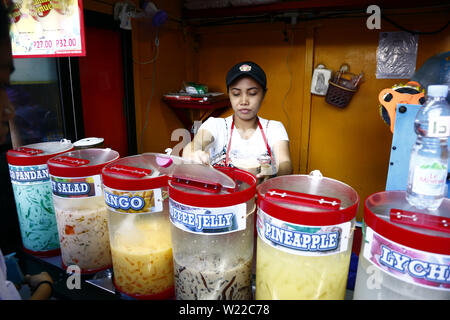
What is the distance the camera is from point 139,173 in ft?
3.01

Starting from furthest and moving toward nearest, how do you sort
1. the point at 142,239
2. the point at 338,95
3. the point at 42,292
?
the point at 338,95 < the point at 142,239 < the point at 42,292

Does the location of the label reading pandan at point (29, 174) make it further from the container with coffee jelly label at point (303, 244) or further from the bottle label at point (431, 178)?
the bottle label at point (431, 178)

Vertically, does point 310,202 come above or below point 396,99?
below

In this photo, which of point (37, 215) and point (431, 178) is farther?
point (37, 215)

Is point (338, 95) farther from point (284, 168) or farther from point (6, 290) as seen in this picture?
point (6, 290)

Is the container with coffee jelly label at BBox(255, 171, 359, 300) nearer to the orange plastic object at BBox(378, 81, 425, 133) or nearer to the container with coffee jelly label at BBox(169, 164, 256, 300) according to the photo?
the container with coffee jelly label at BBox(169, 164, 256, 300)

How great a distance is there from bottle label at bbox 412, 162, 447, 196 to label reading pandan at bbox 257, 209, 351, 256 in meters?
0.21

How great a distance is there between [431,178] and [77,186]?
1001 millimetres

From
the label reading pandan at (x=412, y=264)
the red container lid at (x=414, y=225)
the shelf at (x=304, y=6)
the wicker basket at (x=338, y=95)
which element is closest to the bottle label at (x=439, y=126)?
the red container lid at (x=414, y=225)

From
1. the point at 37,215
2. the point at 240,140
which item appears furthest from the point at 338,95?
the point at 37,215

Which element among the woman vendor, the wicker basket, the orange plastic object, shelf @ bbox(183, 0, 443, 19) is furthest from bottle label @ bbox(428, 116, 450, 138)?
the wicker basket

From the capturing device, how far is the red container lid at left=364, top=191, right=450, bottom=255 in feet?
1.92

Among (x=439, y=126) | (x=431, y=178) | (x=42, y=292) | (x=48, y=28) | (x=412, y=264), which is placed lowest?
(x=42, y=292)
